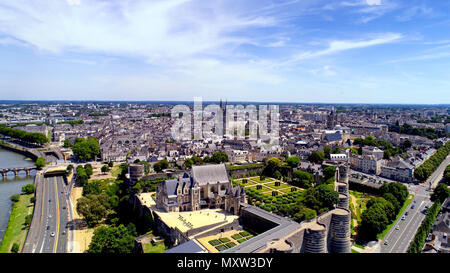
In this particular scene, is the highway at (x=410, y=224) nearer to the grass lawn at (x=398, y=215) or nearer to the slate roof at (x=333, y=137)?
the grass lawn at (x=398, y=215)

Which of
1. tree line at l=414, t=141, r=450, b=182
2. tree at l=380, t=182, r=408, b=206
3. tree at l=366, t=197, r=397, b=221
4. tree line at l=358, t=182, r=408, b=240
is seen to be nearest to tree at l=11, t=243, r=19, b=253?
tree line at l=358, t=182, r=408, b=240

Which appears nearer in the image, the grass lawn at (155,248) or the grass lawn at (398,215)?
the grass lawn at (155,248)

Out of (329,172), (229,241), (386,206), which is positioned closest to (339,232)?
(229,241)

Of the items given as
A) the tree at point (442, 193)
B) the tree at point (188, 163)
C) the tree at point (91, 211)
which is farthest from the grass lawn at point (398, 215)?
the tree at point (188, 163)

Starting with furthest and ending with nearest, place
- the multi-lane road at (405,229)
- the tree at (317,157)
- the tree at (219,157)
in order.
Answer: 1. the tree at (317,157)
2. the tree at (219,157)
3. the multi-lane road at (405,229)

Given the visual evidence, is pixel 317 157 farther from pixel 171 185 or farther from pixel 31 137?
pixel 31 137

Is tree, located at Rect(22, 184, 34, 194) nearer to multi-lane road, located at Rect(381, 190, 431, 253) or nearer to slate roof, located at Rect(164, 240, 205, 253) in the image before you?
slate roof, located at Rect(164, 240, 205, 253)
